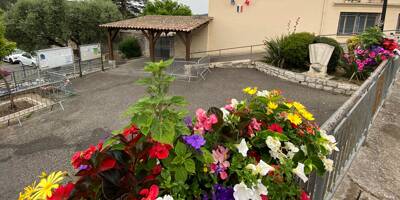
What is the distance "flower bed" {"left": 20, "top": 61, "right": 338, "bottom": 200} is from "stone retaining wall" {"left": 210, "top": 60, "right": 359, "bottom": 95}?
33.9 feet

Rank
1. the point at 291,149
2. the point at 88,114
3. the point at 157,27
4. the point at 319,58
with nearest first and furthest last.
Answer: the point at 291,149, the point at 88,114, the point at 319,58, the point at 157,27

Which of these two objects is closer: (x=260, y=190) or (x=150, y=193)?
(x=150, y=193)

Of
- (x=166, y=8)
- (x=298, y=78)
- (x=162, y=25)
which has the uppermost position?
(x=166, y=8)

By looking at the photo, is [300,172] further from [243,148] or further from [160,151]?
[160,151]

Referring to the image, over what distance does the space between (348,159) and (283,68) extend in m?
11.2

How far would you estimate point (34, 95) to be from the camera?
1254cm

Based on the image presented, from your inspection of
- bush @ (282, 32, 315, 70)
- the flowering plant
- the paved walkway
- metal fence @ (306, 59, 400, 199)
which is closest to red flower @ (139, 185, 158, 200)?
metal fence @ (306, 59, 400, 199)

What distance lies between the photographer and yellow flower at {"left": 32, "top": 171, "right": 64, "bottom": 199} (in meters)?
1.10

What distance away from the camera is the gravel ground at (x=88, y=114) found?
6730mm

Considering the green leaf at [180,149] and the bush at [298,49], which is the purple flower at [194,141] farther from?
the bush at [298,49]

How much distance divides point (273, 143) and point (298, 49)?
12.0 m

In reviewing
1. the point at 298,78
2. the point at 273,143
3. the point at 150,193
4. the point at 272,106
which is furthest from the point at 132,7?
the point at 150,193

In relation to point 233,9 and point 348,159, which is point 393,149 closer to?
point 348,159

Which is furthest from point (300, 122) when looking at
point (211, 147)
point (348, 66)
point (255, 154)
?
point (348, 66)
